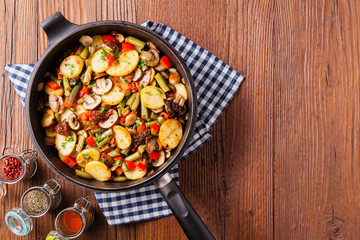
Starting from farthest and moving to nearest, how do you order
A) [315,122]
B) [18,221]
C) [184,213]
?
1. [315,122]
2. [18,221]
3. [184,213]

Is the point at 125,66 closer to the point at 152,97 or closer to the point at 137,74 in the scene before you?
the point at 137,74

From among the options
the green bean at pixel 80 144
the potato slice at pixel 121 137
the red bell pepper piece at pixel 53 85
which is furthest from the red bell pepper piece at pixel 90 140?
the red bell pepper piece at pixel 53 85

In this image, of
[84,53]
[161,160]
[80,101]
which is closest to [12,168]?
[80,101]

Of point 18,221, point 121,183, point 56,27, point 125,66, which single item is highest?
point 56,27

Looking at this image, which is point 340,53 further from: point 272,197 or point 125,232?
point 125,232

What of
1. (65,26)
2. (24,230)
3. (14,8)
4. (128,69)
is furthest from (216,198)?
(14,8)

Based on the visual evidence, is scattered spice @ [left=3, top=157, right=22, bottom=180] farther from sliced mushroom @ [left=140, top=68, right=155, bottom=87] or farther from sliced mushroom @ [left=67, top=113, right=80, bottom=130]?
sliced mushroom @ [left=140, top=68, right=155, bottom=87]
